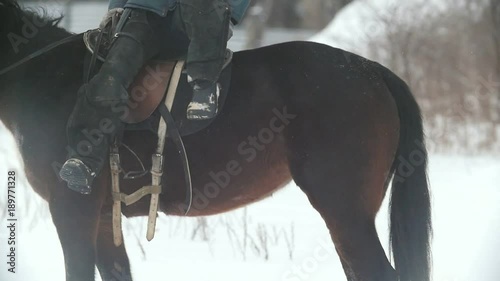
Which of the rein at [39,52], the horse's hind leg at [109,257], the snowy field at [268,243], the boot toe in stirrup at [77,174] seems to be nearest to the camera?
the boot toe in stirrup at [77,174]

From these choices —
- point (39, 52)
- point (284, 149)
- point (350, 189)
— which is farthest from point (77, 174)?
point (350, 189)

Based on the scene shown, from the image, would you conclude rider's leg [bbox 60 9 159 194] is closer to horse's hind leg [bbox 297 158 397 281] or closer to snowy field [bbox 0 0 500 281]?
horse's hind leg [bbox 297 158 397 281]

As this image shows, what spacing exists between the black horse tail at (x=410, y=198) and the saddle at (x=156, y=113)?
1068 mm

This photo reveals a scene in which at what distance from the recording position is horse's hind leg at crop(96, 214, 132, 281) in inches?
177

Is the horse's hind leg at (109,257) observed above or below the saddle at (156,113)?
below

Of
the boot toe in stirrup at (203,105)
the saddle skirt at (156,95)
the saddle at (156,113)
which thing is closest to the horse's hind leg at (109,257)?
the saddle at (156,113)

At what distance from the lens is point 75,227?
4.03 metres

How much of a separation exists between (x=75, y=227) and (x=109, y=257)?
0.56 m

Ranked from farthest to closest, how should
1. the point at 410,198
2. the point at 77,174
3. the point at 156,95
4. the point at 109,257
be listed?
1. the point at 109,257
2. the point at 410,198
3. the point at 156,95
4. the point at 77,174

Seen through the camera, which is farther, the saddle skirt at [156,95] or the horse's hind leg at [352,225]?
the saddle skirt at [156,95]

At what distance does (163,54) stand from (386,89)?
1.30 metres

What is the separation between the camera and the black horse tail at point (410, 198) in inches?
166

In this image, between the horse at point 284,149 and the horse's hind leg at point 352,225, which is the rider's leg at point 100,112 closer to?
the horse at point 284,149

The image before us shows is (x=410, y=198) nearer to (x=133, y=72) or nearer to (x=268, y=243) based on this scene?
(x=133, y=72)
